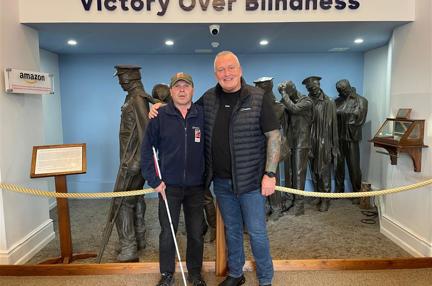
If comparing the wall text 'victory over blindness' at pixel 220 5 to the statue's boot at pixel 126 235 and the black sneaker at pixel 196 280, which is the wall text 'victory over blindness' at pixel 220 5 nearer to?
the statue's boot at pixel 126 235

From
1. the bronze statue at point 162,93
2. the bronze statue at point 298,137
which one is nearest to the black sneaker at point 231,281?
the bronze statue at point 162,93

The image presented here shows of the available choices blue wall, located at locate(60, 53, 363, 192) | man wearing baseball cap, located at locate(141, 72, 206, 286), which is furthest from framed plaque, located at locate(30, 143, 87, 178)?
blue wall, located at locate(60, 53, 363, 192)

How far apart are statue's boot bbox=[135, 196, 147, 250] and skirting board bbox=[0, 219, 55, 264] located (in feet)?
3.28

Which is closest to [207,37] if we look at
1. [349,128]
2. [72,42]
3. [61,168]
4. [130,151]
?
[72,42]

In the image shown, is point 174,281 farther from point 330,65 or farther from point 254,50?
point 330,65

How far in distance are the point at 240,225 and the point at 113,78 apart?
3.85m

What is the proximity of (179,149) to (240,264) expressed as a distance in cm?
94

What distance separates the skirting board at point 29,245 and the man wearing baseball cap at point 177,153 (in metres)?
1.57

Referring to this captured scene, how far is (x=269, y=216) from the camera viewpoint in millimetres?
4438

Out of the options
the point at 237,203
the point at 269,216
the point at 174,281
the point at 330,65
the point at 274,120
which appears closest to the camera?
the point at 274,120

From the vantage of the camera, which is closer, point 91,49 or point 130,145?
point 130,145

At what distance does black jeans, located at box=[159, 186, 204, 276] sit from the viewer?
91.2 inches

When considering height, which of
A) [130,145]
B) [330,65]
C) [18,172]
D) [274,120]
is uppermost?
[330,65]

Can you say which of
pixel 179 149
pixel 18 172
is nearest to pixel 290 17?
pixel 179 149
